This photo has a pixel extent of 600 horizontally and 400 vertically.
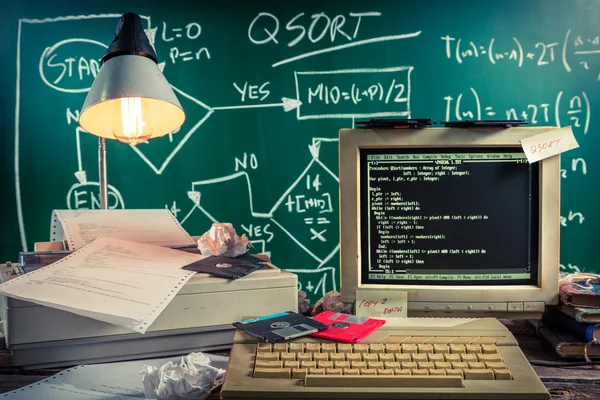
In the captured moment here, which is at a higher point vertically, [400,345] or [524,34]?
[524,34]

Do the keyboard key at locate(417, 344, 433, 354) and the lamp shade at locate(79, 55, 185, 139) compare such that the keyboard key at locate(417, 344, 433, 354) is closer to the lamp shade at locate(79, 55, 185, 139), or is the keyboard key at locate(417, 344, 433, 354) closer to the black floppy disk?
the black floppy disk

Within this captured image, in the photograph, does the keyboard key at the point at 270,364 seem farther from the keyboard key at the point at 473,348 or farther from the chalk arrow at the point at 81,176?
the chalk arrow at the point at 81,176

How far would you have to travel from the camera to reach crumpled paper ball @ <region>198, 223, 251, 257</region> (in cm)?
103

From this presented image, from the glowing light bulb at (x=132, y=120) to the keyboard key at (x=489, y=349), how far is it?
1.09 m

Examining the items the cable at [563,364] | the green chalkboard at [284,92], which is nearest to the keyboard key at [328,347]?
the cable at [563,364]

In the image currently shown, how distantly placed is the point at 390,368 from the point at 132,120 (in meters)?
1.07

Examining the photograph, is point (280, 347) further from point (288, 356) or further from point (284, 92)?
point (284, 92)

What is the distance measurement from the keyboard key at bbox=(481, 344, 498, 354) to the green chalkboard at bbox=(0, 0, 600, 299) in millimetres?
2022

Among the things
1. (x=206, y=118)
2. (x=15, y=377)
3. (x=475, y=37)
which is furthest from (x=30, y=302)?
(x=475, y=37)


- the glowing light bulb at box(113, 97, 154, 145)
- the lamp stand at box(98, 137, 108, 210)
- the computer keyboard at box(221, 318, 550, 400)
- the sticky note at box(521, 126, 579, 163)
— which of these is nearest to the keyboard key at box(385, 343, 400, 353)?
the computer keyboard at box(221, 318, 550, 400)

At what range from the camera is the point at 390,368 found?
0.68 metres

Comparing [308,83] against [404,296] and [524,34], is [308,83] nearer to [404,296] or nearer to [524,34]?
[524,34]

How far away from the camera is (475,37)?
106 inches

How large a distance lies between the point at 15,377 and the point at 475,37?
2.55 m
